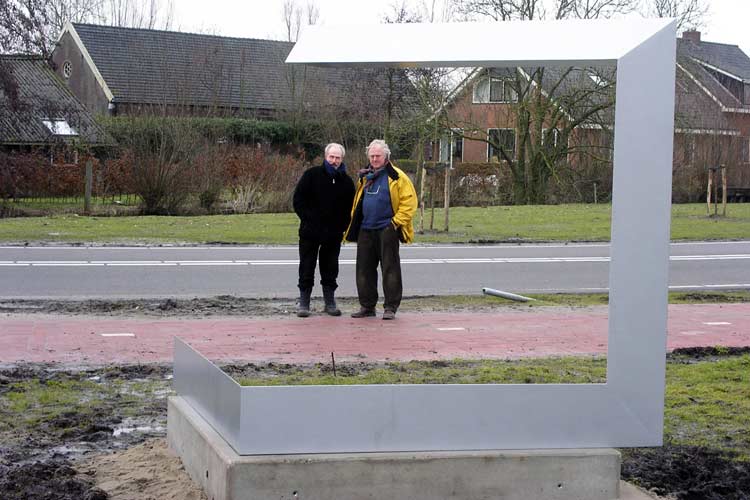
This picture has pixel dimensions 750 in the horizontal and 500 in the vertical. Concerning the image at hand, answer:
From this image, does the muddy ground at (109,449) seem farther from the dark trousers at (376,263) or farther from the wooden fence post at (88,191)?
the wooden fence post at (88,191)

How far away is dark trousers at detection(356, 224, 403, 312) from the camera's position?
10.7m

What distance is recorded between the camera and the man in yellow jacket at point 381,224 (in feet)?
34.4

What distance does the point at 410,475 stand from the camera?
16.0 feet

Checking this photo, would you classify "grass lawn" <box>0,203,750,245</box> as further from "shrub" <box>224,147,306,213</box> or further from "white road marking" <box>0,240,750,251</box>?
"shrub" <box>224,147,306,213</box>

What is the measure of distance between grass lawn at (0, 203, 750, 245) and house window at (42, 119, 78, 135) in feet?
14.5

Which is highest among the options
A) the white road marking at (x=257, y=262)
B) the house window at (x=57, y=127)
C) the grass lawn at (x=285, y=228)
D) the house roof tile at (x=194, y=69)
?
the house roof tile at (x=194, y=69)

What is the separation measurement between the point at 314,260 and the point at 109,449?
17.6 ft

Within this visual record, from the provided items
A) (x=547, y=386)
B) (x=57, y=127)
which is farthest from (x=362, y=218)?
(x=57, y=127)

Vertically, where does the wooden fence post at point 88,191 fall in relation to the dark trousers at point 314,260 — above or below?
above

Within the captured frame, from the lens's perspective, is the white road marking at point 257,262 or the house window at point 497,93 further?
the house window at point 497,93

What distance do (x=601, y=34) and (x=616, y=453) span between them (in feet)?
6.50

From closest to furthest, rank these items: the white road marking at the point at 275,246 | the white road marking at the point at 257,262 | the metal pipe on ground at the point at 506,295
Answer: the metal pipe on ground at the point at 506,295, the white road marking at the point at 257,262, the white road marking at the point at 275,246

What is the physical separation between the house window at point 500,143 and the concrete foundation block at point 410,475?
95.8 feet

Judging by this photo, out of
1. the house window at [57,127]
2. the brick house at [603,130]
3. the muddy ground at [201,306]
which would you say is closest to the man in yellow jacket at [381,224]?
the muddy ground at [201,306]
